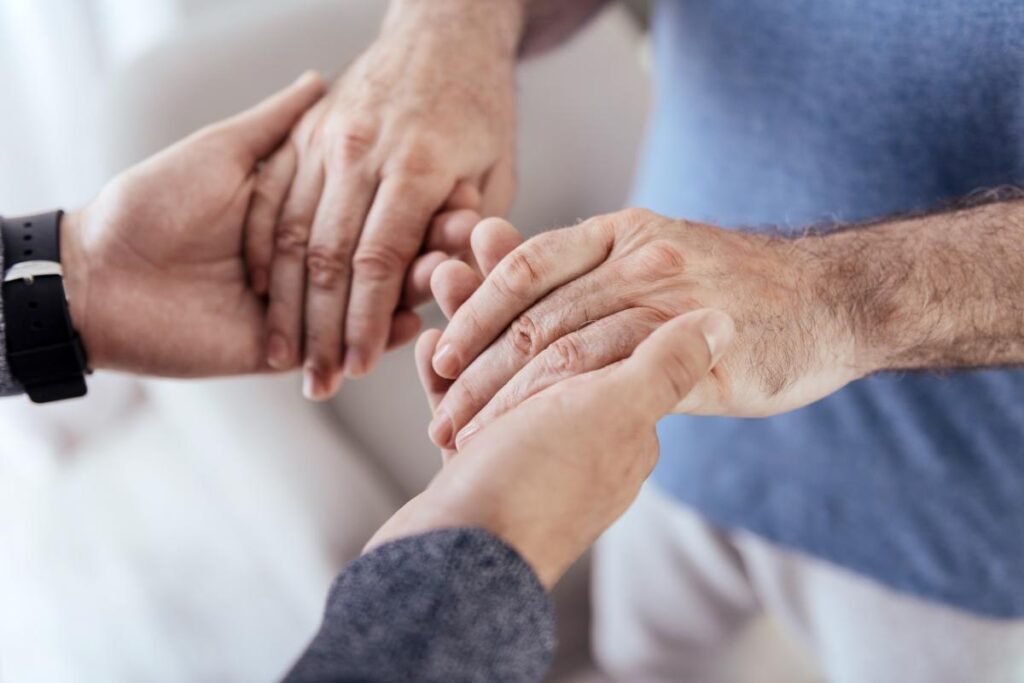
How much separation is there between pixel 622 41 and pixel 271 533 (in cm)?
106

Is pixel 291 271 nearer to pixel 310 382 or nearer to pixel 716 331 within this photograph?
pixel 310 382

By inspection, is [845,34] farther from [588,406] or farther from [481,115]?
[588,406]

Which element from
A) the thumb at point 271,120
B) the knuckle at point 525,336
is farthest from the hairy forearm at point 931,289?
the thumb at point 271,120

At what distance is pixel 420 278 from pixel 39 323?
1.13 feet

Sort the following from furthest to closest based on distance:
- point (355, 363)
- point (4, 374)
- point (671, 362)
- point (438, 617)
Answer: point (355, 363) → point (4, 374) → point (671, 362) → point (438, 617)

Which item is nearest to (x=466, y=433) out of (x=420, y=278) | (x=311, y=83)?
(x=420, y=278)

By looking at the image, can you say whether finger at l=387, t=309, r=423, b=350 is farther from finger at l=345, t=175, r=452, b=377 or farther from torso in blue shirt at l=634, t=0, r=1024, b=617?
torso in blue shirt at l=634, t=0, r=1024, b=617

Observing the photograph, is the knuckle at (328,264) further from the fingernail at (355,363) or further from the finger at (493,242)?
the finger at (493,242)

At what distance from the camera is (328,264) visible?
3.14 feet

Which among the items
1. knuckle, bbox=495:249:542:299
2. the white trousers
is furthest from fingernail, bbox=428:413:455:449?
the white trousers

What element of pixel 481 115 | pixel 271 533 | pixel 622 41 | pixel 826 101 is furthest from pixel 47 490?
pixel 826 101

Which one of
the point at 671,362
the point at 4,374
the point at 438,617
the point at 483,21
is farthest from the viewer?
the point at 483,21

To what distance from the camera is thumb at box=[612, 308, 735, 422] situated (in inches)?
23.3

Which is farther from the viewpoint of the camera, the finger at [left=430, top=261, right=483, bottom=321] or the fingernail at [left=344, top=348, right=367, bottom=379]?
the fingernail at [left=344, top=348, right=367, bottom=379]
